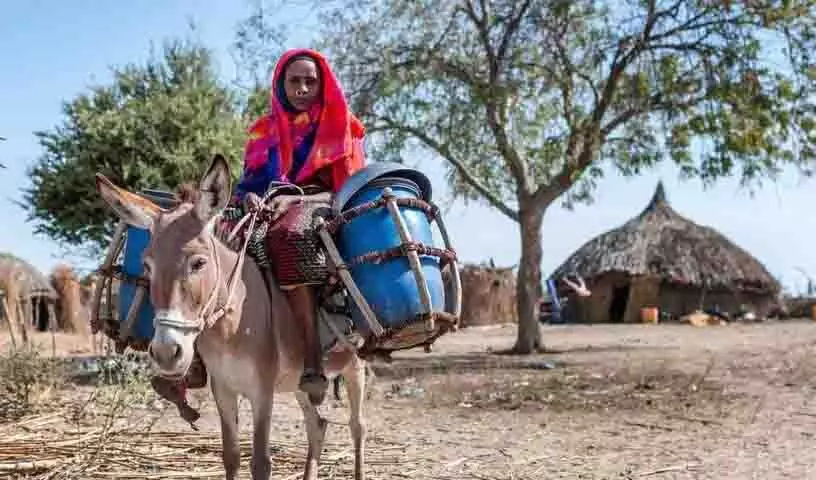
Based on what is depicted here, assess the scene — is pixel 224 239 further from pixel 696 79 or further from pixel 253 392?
pixel 696 79

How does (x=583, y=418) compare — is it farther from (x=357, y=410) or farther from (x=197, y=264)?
(x=197, y=264)

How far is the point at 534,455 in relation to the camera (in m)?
6.67

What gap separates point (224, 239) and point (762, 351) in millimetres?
13264

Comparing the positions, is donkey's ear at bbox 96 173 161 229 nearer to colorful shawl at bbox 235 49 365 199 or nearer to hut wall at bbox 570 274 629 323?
colorful shawl at bbox 235 49 365 199

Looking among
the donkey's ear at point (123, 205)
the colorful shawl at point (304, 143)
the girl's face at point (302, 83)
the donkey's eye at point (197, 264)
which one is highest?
the girl's face at point (302, 83)

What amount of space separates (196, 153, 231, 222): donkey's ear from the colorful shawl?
116cm

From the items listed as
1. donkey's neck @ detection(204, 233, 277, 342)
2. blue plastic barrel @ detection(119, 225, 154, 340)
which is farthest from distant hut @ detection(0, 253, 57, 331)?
donkey's neck @ detection(204, 233, 277, 342)

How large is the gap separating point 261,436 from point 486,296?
83.5 feet

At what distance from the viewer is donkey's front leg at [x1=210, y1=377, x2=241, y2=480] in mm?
4070

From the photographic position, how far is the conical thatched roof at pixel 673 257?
32.4 m

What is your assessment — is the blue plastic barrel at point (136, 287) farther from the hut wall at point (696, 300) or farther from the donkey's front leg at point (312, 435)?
the hut wall at point (696, 300)

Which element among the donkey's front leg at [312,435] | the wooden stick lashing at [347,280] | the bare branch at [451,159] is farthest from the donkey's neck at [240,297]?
the bare branch at [451,159]

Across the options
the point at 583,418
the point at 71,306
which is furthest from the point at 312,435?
the point at 71,306

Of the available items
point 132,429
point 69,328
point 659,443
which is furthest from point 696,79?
point 69,328
